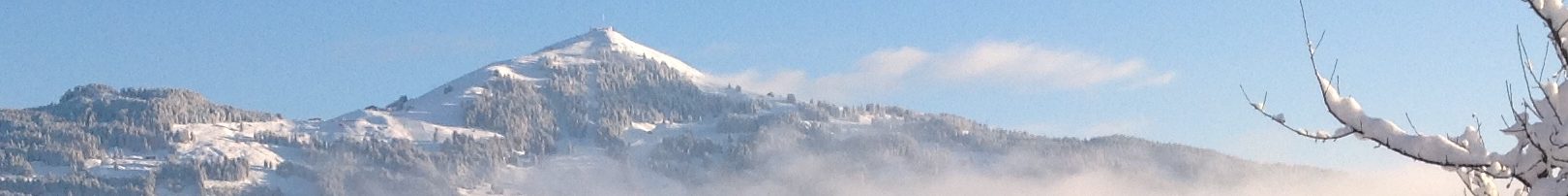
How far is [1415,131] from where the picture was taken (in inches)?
405

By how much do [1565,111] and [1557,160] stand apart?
0.84ft

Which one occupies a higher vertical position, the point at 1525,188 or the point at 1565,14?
the point at 1565,14

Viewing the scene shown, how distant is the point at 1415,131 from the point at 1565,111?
2.32 ft

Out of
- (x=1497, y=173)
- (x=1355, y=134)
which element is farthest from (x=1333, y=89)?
(x=1497, y=173)

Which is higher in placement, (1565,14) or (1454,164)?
(1565,14)

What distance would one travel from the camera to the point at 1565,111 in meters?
9.89

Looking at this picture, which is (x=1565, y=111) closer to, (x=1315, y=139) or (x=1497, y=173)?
(x=1497, y=173)

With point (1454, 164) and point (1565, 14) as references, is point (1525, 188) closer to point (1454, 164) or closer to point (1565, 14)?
point (1454, 164)

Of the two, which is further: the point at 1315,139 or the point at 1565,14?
the point at 1315,139

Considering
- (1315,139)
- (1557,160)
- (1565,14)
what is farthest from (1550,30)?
(1315,139)

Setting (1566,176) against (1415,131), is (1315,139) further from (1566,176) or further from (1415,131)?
(1566,176)

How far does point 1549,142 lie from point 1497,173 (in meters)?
0.37

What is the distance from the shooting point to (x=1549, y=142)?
998 centimetres

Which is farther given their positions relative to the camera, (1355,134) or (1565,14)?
(1355,134)
